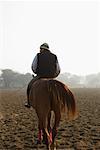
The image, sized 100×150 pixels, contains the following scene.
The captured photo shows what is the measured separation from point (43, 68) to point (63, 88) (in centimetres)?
67

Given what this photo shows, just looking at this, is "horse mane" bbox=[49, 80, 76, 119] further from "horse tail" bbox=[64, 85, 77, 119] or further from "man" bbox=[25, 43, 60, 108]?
"man" bbox=[25, 43, 60, 108]

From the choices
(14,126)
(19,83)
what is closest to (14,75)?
(19,83)

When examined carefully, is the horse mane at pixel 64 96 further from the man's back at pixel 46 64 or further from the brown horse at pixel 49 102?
the man's back at pixel 46 64

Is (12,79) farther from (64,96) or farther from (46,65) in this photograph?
(64,96)

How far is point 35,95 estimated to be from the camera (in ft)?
16.6

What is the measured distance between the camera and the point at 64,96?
200 inches

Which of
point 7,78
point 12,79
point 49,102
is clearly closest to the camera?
point 49,102

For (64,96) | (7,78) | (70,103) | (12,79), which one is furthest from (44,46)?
(12,79)

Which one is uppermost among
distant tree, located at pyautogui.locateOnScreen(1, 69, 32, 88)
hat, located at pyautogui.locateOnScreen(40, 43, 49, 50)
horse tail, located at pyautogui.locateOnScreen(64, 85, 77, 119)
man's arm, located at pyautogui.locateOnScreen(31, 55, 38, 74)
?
hat, located at pyautogui.locateOnScreen(40, 43, 49, 50)

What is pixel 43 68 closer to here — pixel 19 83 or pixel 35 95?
pixel 35 95

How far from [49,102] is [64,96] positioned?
31cm

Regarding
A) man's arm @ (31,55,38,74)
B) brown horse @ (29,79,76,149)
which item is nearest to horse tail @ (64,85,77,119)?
brown horse @ (29,79,76,149)

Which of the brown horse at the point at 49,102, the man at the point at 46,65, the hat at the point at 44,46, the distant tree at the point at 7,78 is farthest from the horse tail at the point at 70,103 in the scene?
the distant tree at the point at 7,78

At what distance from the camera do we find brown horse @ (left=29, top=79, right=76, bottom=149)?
493cm
